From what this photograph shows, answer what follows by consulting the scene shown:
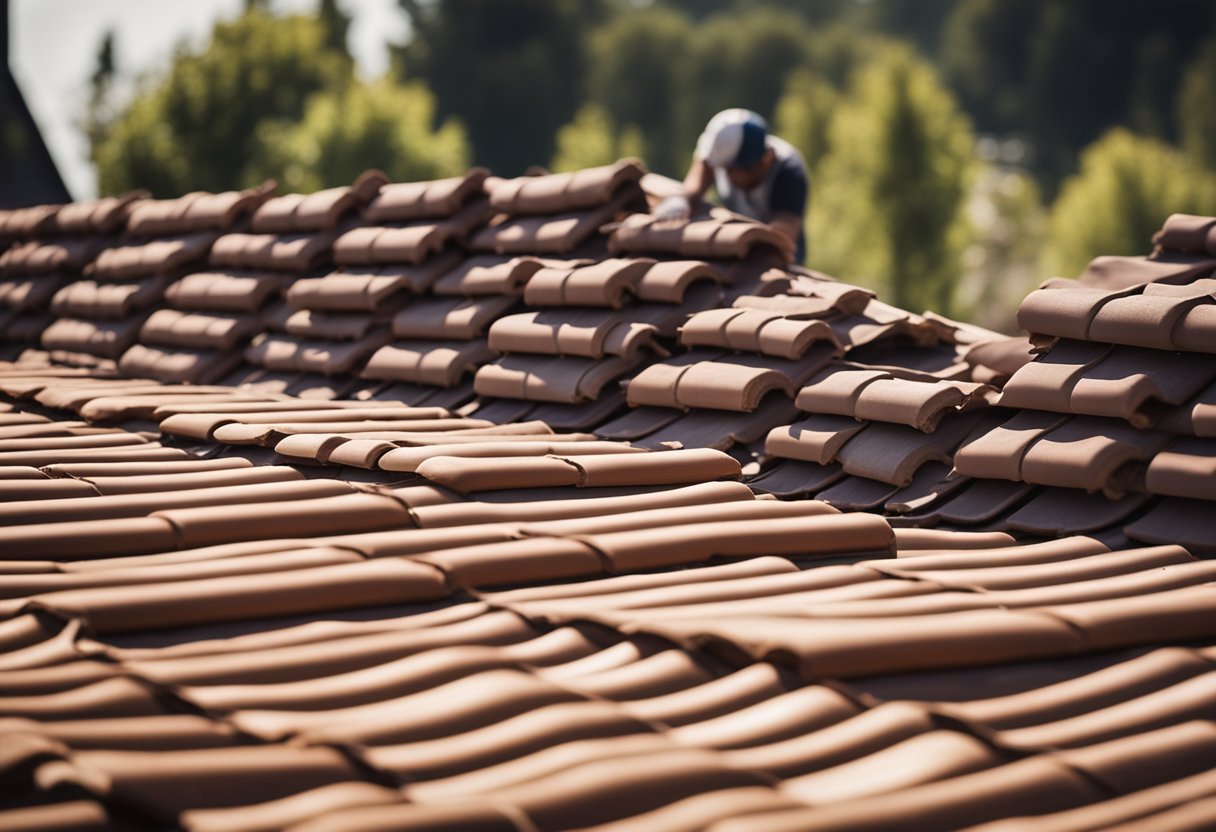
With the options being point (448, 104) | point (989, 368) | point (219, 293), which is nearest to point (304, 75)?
point (448, 104)

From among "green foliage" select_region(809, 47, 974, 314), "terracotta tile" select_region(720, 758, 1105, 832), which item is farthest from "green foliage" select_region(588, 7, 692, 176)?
"terracotta tile" select_region(720, 758, 1105, 832)

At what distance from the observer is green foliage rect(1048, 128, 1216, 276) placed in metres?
34.8

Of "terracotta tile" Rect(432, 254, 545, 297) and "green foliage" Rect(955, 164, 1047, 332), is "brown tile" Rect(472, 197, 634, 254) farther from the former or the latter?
"green foliage" Rect(955, 164, 1047, 332)

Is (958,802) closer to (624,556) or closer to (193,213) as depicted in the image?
(624,556)

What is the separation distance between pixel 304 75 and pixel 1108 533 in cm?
4873

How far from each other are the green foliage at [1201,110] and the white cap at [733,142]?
44.9m

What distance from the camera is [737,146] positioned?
7.54 m

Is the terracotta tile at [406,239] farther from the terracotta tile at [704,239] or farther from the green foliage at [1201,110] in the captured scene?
the green foliage at [1201,110]

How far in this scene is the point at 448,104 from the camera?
6412 centimetres

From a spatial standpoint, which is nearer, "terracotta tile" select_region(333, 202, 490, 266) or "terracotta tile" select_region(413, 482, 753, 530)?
"terracotta tile" select_region(413, 482, 753, 530)

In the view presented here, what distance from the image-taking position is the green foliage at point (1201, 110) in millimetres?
49250

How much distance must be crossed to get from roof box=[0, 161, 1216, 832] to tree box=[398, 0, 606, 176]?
55869 mm

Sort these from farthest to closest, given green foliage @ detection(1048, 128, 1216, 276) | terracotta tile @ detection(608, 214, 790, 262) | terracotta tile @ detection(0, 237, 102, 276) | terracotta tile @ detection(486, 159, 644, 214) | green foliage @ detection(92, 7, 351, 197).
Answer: green foliage @ detection(92, 7, 351, 197)
green foliage @ detection(1048, 128, 1216, 276)
terracotta tile @ detection(0, 237, 102, 276)
terracotta tile @ detection(486, 159, 644, 214)
terracotta tile @ detection(608, 214, 790, 262)

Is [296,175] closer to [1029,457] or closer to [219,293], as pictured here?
[219,293]
